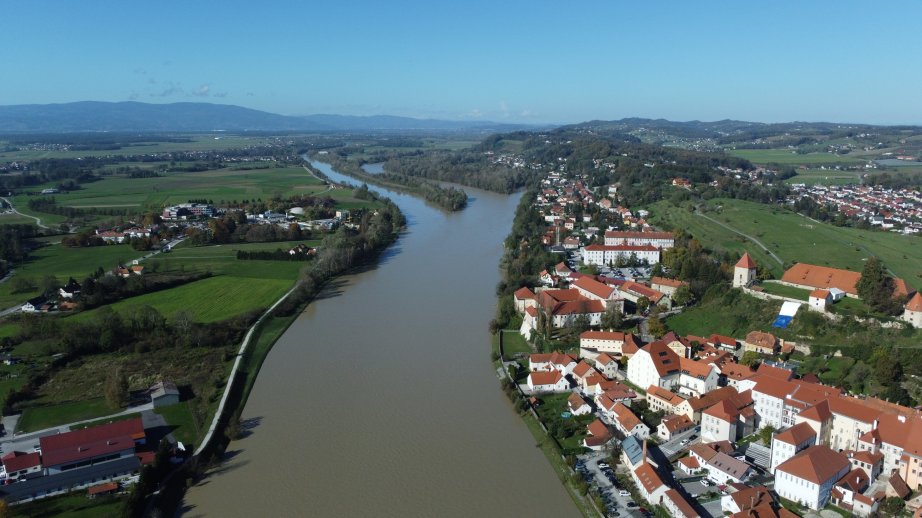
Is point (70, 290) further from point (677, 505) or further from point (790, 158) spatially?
point (790, 158)

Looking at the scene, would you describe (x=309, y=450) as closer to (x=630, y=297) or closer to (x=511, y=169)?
(x=630, y=297)

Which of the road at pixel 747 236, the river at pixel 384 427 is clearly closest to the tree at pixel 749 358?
the river at pixel 384 427

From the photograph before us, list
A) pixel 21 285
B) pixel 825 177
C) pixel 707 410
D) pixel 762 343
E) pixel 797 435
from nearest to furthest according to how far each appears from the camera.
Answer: pixel 797 435
pixel 707 410
pixel 762 343
pixel 21 285
pixel 825 177

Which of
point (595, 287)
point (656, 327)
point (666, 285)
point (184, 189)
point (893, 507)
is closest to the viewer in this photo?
point (893, 507)

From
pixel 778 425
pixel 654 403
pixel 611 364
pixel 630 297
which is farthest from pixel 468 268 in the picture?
pixel 778 425

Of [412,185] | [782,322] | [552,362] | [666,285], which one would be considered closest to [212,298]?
[552,362]

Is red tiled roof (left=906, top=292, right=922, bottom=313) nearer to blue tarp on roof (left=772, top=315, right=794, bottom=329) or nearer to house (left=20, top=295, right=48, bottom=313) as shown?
blue tarp on roof (left=772, top=315, right=794, bottom=329)

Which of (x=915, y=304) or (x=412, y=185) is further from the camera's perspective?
(x=412, y=185)
